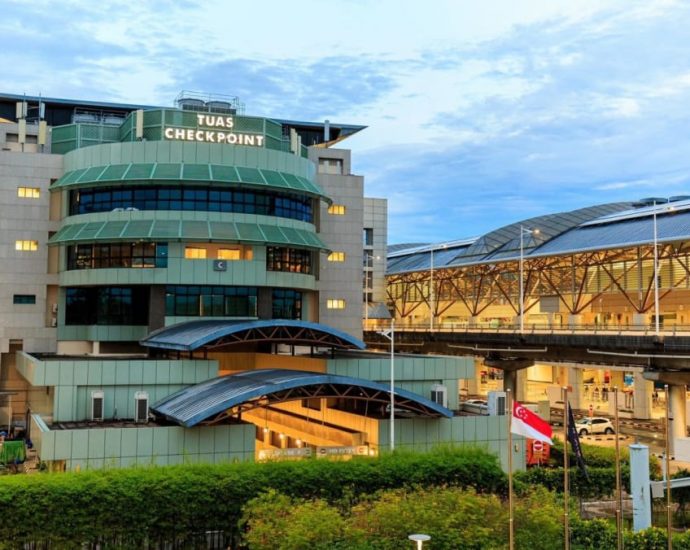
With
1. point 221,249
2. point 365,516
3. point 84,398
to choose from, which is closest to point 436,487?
point 365,516

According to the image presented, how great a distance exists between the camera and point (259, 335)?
161 feet

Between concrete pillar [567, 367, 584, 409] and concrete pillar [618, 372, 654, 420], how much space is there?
10536mm

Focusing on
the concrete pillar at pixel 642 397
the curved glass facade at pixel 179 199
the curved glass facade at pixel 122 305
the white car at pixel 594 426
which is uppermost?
the curved glass facade at pixel 179 199

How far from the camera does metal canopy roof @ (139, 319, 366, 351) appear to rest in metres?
47.1

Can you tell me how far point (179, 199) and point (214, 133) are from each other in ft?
22.4

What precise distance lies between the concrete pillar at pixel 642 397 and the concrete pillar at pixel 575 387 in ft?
34.6

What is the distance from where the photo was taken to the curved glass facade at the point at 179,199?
60.5 m

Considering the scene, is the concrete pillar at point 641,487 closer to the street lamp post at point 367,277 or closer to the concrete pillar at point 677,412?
the concrete pillar at point 677,412

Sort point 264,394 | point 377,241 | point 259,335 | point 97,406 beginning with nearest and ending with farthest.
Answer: point 264,394
point 97,406
point 259,335
point 377,241

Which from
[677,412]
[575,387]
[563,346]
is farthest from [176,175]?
[575,387]

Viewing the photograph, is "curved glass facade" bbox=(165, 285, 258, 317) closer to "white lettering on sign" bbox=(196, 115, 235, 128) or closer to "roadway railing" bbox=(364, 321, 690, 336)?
"white lettering on sign" bbox=(196, 115, 235, 128)

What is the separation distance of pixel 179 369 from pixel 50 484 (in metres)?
17.6

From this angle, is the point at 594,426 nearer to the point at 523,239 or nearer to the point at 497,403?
the point at 523,239

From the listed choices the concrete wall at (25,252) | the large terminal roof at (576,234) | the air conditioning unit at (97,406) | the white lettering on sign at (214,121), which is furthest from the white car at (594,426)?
the air conditioning unit at (97,406)
